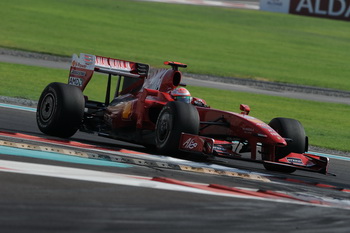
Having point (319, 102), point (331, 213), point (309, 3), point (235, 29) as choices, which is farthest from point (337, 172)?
point (309, 3)

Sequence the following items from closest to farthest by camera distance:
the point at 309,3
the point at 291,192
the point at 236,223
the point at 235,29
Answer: the point at 236,223
the point at 291,192
the point at 235,29
the point at 309,3

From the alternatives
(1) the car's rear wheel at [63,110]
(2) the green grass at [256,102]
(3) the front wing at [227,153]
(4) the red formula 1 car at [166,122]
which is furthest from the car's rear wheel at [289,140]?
(2) the green grass at [256,102]

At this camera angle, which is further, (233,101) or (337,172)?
(233,101)

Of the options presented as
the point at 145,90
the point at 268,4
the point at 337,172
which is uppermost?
the point at 268,4

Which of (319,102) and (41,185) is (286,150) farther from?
(319,102)

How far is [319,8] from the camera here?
5178 cm

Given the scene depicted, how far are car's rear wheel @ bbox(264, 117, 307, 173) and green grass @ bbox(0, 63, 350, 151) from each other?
13.4ft

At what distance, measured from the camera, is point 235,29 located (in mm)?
44625

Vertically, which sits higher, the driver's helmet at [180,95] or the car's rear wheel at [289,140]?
the driver's helmet at [180,95]

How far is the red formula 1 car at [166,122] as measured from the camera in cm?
999

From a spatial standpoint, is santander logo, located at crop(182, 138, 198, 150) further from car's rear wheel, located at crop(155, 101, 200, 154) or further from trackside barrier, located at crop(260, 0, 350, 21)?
trackside barrier, located at crop(260, 0, 350, 21)

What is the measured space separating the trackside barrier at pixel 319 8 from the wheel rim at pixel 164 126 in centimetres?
4213

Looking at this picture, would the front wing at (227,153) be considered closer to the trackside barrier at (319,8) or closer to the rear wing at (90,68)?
the rear wing at (90,68)

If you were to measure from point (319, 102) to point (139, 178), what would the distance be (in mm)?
16854
